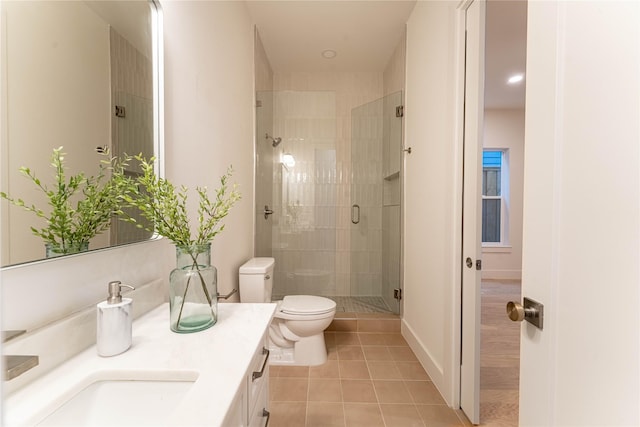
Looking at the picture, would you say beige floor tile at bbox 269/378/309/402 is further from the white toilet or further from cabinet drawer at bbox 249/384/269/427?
cabinet drawer at bbox 249/384/269/427

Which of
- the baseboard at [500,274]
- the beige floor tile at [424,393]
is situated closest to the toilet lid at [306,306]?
the beige floor tile at [424,393]

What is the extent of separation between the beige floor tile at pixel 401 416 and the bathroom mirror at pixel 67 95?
1594 mm

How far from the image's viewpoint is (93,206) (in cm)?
79

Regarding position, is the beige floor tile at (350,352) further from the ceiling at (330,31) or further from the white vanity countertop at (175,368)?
the ceiling at (330,31)

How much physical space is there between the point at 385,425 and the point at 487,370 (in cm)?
103

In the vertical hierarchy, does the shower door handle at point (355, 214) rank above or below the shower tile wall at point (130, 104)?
below

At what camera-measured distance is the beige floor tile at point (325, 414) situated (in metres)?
1.55

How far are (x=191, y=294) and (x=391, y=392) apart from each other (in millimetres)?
1561

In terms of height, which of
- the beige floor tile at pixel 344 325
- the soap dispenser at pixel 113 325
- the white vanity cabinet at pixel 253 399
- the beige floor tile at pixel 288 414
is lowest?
the beige floor tile at pixel 288 414

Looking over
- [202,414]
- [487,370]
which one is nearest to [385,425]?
[487,370]

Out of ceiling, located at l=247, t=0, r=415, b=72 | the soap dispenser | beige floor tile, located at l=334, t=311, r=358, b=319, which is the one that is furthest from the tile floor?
ceiling, located at l=247, t=0, r=415, b=72

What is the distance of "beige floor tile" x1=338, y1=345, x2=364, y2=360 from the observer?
88.5 inches

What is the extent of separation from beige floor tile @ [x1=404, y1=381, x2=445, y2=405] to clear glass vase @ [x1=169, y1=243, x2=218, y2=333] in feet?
4.97

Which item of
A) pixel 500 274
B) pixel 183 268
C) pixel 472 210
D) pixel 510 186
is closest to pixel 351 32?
pixel 472 210
